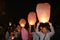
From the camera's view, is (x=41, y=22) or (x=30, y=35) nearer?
(x=41, y=22)

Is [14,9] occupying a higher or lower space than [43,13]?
lower

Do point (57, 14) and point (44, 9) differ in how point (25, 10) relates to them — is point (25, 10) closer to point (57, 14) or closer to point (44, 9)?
point (57, 14)

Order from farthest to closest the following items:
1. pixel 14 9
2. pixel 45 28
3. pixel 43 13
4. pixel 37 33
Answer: pixel 14 9, pixel 43 13, pixel 45 28, pixel 37 33

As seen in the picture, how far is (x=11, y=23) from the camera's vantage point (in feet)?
35.0

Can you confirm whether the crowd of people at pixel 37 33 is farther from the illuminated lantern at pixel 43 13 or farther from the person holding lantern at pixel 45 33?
the illuminated lantern at pixel 43 13

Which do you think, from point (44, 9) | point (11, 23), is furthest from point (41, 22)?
point (11, 23)

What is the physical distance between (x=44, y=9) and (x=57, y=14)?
7.75ft

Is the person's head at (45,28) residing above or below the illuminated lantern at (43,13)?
below

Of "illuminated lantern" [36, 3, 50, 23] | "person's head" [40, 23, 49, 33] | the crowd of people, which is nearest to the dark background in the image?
the crowd of people

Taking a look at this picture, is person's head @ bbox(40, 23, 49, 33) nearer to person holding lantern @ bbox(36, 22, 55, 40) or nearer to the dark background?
person holding lantern @ bbox(36, 22, 55, 40)

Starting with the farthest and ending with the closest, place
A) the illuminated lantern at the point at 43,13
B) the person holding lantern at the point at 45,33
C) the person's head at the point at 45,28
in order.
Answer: the illuminated lantern at the point at 43,13, the person's head at the point at 45,28, the person holding lantern at the point at 45,33

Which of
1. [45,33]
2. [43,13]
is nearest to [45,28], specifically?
[45,33]

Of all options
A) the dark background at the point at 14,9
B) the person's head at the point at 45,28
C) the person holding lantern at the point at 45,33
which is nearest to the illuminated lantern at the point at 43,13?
the person's head at the point at 45,28

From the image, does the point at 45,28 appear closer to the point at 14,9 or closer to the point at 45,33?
the point at 45,33
